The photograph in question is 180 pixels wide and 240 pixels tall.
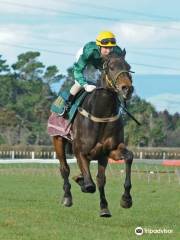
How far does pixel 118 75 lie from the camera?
1083 cm

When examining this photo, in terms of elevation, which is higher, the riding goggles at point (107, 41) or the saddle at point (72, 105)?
the riding goggles at point (107, 41)

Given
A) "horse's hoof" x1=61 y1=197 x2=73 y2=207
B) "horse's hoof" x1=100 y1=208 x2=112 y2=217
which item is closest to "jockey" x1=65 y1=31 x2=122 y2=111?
"horse's hoof" x1=100 y1=208 x2=112 y2=217

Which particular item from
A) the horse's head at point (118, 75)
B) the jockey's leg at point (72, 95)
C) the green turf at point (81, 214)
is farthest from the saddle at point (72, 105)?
the green turf at point (81, 214)

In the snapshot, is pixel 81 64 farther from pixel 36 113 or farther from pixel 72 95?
pixel 36 113

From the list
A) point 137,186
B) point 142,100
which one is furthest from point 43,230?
point 142,100

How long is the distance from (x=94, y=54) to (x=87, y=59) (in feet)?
→ 0.43

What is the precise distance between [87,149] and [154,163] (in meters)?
44.3

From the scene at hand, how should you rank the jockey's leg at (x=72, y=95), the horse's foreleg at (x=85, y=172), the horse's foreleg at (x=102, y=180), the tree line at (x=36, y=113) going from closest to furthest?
the horse's foreleg at (x=85, y=172) < the horse's foreleg at (x=102, y=180) < the jockey's leg at (x=72, y=95) < the tree line at (x=36, y=113)

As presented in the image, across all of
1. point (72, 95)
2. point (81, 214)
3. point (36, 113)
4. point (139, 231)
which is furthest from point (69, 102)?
point (36, 113)

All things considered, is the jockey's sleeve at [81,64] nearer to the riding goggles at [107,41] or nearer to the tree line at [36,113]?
the riding goggles at [107,41]

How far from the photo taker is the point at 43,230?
48.2 feet

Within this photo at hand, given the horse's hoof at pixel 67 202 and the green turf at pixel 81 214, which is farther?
the green turf at pixel 81 214

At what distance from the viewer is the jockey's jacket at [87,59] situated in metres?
11.7

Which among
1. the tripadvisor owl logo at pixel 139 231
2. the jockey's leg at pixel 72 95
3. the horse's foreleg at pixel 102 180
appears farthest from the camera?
the tripadvisor owl logo at pixel 139 231
